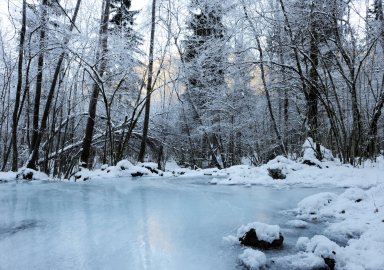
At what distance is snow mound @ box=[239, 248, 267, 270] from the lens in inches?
85.8

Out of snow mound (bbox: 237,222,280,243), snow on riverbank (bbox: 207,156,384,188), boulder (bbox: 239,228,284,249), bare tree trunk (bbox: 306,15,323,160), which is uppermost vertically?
bare tree trunk (bbox: 306,15,323,160)

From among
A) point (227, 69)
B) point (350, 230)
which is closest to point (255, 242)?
point (350, 230)

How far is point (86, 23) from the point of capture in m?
12.4

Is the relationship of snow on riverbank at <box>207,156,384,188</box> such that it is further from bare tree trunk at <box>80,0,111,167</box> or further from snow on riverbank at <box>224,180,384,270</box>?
bare tree trunk at <box>80,0,111,167</box>

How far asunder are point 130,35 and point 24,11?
3372mm

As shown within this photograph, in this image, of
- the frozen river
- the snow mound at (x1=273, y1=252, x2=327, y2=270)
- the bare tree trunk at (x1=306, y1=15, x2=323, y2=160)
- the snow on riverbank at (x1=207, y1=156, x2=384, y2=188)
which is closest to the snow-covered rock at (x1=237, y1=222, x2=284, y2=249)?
the frozen river

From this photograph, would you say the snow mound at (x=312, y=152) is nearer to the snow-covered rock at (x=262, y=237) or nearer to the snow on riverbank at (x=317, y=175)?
the snow on riverbank at (x=317, y=175)

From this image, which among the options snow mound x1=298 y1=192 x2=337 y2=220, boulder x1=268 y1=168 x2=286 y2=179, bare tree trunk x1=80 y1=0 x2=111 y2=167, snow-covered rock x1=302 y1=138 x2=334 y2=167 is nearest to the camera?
snow mound x1=298 y1=192 x2=337 y2=220

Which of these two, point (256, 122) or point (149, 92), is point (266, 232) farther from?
point (256, 122)

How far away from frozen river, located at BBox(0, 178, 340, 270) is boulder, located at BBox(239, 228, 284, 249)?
10cm

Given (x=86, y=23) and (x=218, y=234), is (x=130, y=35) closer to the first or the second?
(x=86, y=23)

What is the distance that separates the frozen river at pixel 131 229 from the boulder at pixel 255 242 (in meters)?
0.10

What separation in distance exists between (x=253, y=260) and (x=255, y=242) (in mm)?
422

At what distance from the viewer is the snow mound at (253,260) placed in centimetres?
218
